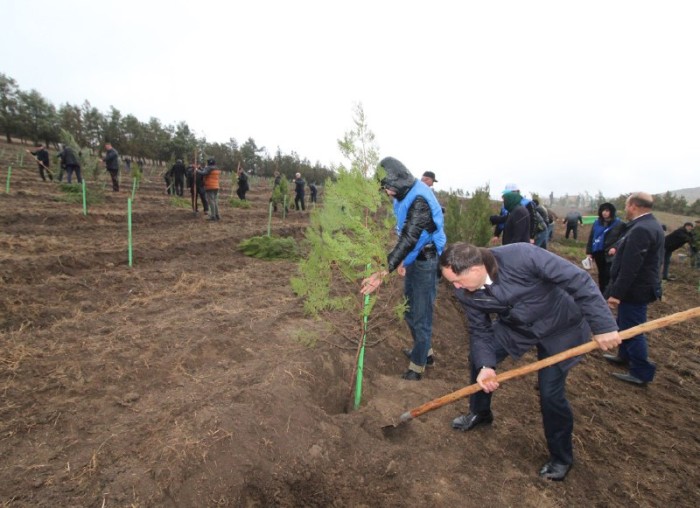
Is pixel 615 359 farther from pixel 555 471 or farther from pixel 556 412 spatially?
pixel 556 412

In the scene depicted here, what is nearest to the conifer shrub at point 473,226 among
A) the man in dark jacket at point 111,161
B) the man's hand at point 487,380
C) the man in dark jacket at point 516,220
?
the man in dark jacket at point 516,220

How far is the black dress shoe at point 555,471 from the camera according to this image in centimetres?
258

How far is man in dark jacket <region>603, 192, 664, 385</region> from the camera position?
3.69 metres

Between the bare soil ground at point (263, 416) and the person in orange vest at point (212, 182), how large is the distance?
5819 millimetres

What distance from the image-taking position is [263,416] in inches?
A: 105

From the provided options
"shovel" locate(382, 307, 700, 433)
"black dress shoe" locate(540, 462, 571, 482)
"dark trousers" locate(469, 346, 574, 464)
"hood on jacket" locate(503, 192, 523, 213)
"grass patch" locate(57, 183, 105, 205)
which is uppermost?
"hood on jacket" locate(503, 192, 523, 213)

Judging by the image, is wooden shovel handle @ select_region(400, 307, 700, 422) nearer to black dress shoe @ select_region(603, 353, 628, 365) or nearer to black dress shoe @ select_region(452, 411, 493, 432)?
black dress shoe @ select_region(452, 411, 493, 432)

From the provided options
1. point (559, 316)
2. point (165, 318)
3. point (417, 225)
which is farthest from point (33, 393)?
point (559, 316)

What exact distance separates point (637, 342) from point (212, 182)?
10783 millimetres

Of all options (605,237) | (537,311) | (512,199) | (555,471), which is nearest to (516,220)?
(512,199)

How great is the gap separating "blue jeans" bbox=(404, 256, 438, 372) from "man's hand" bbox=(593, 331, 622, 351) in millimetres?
1391

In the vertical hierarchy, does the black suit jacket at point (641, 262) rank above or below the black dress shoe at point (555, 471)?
above

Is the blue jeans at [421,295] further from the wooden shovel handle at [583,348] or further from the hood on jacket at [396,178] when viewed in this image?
the wooden shovel handle at [583,348]

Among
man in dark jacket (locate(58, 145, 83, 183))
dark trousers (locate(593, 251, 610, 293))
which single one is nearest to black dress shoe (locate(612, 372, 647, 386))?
dark trousers (locate(593, 251, 610, 293))
